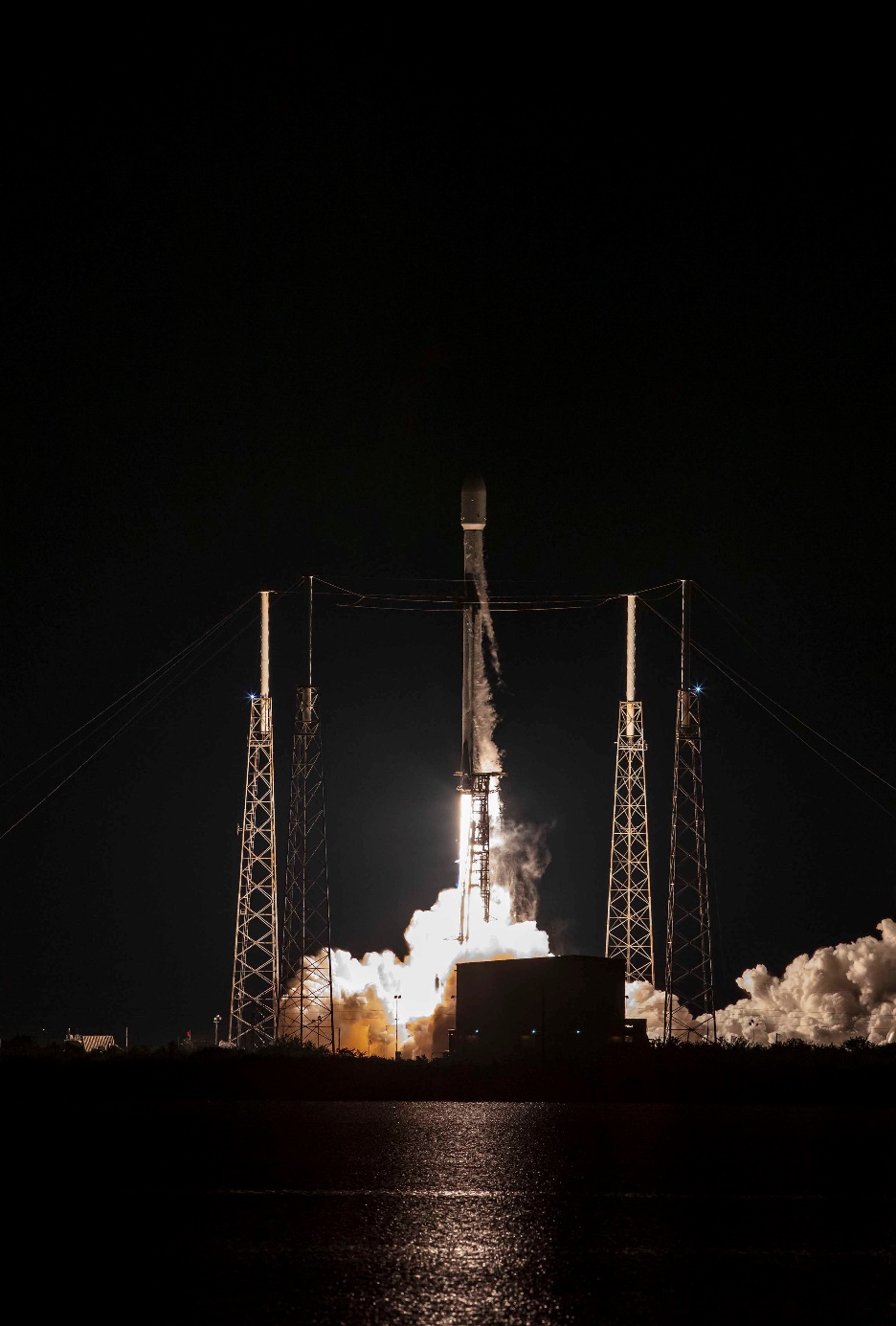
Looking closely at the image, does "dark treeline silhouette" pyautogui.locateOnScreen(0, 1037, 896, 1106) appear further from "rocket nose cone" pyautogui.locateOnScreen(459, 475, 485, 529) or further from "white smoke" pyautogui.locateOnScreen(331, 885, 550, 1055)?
"rocket nose cone" pyautogui.locateOnScreen(459, 475, 485, 529)

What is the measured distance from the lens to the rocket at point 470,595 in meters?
60.9

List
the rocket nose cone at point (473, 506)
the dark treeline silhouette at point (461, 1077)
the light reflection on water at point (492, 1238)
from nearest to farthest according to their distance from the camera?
the light reflection on water at point (492, 1238), the dark treeline silhouette at point (461, 1077), the rocket nose cone at point (473, 506)

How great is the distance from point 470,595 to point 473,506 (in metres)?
3.42

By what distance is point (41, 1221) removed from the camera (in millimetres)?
12883

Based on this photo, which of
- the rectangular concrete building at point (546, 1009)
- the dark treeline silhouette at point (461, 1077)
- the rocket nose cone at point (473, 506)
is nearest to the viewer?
the dark treeline silhouette at point (461, 1077)

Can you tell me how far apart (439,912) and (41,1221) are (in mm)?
52506

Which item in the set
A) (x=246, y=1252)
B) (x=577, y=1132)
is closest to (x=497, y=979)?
(x=577, y=1132)

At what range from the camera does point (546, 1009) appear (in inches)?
1981

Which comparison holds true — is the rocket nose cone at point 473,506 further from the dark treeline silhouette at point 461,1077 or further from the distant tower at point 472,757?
the dark treeline silhouette at point 461,1077

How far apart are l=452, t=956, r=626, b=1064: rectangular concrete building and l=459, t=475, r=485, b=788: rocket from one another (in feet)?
35.2

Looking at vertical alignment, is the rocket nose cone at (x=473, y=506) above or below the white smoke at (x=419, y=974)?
above

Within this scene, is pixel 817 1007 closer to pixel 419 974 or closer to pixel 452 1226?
pixel 419 974

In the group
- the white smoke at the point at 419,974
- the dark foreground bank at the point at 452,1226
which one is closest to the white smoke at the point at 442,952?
the white smoke at the point at 419,974

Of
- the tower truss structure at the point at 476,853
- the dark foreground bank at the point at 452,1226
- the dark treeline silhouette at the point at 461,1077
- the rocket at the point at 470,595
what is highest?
the rocket at the point at 470,595
